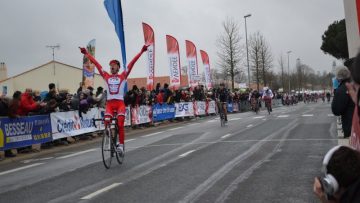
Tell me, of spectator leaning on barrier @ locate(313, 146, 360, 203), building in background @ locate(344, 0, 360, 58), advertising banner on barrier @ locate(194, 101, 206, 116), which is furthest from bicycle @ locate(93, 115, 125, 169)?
advertising banner on barrier @ locate(194, 101, 206, 116)

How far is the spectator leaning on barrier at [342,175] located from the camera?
2.56 m

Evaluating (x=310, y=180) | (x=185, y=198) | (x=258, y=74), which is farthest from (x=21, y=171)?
(x=258, y=74)

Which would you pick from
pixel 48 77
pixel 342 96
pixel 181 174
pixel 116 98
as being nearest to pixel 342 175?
pixel 342 96

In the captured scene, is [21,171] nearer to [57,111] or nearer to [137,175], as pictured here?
[137,175]

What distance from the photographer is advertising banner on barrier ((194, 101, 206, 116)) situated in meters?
34.8

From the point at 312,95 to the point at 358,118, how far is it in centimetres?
10958

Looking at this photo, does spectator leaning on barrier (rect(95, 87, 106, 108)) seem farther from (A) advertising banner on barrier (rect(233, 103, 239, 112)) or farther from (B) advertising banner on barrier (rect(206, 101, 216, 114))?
(A) advertising banner on barrier (rect(233, 103, 239, 112))

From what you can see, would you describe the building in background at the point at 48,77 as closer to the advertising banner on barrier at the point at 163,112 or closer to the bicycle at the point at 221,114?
the advertising banner on barrier at the point at 163,112

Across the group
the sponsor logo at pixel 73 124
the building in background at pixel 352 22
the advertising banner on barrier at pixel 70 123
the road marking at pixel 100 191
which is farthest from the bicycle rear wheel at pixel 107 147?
the sponsor logo at pixel 73 124

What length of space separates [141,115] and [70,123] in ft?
23.2

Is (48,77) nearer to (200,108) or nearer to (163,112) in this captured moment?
(200,108)

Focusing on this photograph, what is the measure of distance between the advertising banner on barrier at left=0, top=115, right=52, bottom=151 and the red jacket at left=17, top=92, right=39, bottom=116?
238mm

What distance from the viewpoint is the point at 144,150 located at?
13.9 meters

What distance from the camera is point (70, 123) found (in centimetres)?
1856
